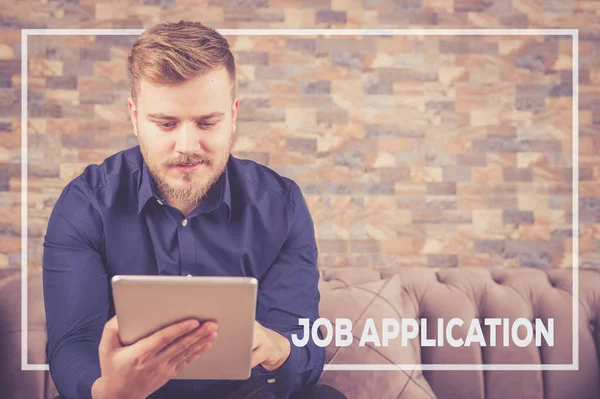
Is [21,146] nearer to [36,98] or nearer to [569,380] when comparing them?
[36,98]

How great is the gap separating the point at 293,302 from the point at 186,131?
1.35 ft

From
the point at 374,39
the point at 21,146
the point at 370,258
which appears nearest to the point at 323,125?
the point at 374,39

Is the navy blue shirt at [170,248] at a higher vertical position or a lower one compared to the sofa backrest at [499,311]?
higher

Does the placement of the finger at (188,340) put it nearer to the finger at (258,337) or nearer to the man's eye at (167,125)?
the finger at (258,337)

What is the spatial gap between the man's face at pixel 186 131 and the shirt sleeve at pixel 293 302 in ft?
0.71

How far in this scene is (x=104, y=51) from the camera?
1.60m

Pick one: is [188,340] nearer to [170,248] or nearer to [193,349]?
[193,349]

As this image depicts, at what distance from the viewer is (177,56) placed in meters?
1.12

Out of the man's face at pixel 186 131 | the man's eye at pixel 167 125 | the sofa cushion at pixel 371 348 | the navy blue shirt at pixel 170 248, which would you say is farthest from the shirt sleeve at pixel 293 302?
the man's eye at pixel 167 125

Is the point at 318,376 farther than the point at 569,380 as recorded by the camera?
No

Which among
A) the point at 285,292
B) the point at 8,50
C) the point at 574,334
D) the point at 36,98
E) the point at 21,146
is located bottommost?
the point at 574,334

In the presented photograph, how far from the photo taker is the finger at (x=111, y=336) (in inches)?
33.8

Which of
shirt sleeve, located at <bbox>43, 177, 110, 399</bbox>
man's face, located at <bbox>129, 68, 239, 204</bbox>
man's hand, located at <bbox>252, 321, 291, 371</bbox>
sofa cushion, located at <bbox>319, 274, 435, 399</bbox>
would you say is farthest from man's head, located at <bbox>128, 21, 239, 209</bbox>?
sofa cushion, located at <bbox>319, 274, 435, 399</bbox>

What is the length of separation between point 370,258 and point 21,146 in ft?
3.30
